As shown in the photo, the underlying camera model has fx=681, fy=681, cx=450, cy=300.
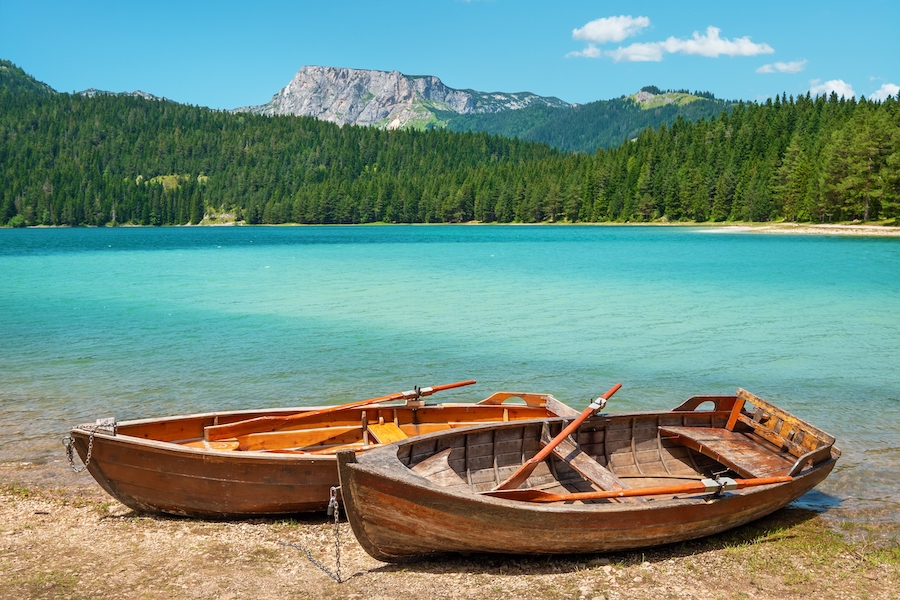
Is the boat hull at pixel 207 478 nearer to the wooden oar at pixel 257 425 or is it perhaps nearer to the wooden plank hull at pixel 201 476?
the wooden plank hull at pixel 201 476

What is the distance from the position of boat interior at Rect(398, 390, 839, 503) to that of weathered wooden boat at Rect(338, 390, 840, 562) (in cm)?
2

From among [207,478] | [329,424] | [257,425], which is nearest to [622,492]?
[329,424]

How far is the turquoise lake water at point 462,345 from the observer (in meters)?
16.0

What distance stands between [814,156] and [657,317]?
110m

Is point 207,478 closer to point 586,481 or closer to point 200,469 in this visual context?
point 200,469

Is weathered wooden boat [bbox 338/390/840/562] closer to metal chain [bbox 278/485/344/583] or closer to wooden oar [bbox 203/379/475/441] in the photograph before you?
metal chain [bbox 278/485/344/583]

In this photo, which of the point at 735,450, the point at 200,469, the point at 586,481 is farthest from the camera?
the point at 735,450

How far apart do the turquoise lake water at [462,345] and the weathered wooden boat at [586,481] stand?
1603 millimetres

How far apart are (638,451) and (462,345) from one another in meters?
13.9

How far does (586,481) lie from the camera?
1009 centimetres

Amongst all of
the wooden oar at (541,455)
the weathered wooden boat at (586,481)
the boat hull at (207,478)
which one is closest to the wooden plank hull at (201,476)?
the boat hull at (207,478)

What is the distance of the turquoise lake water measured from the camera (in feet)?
52.5

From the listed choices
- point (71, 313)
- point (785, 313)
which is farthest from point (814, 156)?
point (71, 313)

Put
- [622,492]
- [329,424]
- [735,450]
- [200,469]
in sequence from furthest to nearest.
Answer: [329,424] < [735,450] < [200,469] < [622,492]
